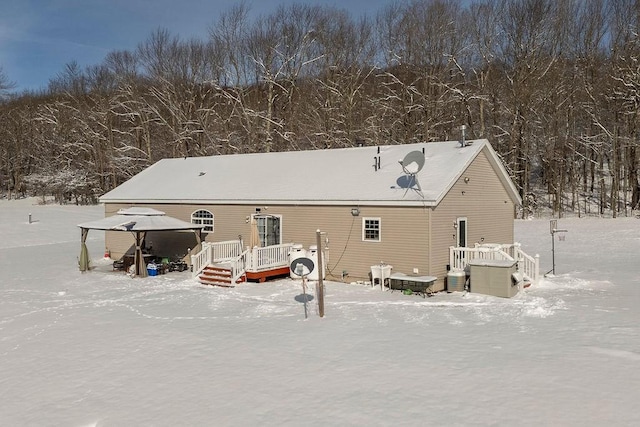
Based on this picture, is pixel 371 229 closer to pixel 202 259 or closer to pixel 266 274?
pixel 266 274

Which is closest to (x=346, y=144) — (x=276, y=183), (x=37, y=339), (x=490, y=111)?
(x=490, y=111)

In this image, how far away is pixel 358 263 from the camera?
54.3 ft

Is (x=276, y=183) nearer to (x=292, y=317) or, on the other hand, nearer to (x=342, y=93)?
(x=292, y=317)

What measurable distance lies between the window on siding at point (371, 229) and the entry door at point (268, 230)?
3688mm

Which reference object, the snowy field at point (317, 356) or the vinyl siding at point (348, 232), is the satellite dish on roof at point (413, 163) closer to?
the vinyl siding at point (348, 232)

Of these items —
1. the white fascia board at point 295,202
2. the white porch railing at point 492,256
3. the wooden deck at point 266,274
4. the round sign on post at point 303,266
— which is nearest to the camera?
the round sign on post at point 303,266

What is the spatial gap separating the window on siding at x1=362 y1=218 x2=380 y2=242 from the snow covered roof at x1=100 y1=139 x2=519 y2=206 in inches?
25.6

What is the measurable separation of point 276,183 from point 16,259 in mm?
14497

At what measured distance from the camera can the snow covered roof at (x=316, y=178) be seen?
1631cm

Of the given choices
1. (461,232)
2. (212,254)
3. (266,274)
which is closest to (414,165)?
(461,232)

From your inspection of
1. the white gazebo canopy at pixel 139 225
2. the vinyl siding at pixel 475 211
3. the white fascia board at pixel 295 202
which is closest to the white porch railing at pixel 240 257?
the white gazebo canopy at pixel 139 225

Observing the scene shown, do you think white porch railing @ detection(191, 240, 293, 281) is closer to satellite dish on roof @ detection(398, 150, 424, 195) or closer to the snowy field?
the snowy field

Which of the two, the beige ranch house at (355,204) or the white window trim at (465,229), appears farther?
the white window trim at (465,229)

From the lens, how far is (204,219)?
20.6 metres
